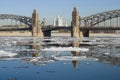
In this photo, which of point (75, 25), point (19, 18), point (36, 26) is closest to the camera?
point (75, 25)

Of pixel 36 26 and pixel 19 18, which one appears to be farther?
pixel 19 18

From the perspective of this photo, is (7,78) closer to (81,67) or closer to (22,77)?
(22,77)

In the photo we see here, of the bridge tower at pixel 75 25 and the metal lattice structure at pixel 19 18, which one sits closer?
the bridge tower at pixel 75 25

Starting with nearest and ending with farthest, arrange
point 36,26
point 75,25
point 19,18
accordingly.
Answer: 1. point 75,25
2. point 36,26
3. point 19,18

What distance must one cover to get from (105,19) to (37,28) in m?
26.5

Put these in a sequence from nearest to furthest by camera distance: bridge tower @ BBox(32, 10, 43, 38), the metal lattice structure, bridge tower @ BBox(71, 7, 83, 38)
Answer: bridge tower @ BBox(71, 7, 83, 38) < bridge tower @ BBox(32, 10, 43, 38) < the metal lattice structure

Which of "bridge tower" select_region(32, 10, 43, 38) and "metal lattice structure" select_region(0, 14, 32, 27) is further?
"metal lattice structure" select_region(0, 14, 32, 27)

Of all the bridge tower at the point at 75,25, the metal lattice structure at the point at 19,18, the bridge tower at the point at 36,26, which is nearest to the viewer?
the bridge tower at the point at 75,25

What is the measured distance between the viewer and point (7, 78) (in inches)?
736

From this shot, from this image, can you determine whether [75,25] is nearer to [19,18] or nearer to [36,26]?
[36,26]

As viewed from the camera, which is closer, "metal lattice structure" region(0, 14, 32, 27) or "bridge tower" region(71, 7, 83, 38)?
"bridge tower" region(71, 7, 83, 38)

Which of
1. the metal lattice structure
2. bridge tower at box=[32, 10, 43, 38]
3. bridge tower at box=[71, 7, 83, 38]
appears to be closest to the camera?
bridge tower at box=[71, 7, 83, 38]

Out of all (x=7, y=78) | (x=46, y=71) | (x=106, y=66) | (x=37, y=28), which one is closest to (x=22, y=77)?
(x=7, y=78)

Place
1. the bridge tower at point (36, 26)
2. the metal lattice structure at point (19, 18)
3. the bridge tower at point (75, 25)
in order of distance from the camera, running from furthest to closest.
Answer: the metal lattice structure at point (19, 18)
the bridge tower at point (36, 26)
the bridge tower at point (75, 25)
